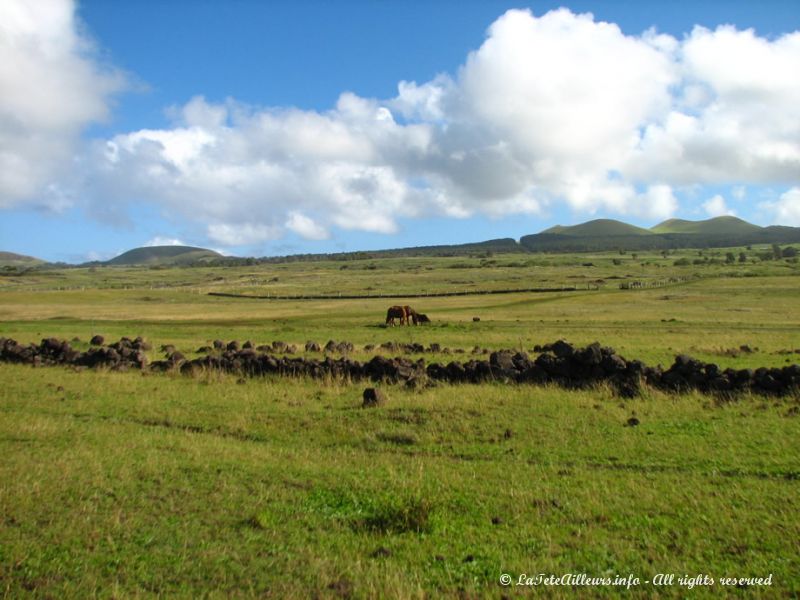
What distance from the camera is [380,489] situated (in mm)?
10586

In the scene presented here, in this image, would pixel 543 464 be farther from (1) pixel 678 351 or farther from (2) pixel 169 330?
(2) pixel 169 330

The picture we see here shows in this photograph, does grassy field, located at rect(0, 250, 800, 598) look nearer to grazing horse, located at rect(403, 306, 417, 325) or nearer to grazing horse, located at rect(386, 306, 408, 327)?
grazing horse, located at rect(386, 306, 408, 327)

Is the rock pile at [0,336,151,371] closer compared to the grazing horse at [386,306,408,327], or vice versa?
the rock pile at [0,336,151,371]

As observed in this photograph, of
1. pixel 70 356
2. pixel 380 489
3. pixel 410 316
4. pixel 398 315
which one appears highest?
pixel 398 315

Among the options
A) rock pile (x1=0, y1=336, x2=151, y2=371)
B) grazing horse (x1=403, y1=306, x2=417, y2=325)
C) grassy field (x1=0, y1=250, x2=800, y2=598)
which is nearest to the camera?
grassy field (x1=0, y1=250, x2=800, y2=598)

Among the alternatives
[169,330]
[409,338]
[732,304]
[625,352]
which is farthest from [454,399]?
[732,304]

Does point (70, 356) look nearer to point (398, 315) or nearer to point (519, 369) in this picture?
point (519, 369)

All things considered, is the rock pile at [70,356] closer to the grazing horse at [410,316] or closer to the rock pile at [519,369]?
the rock pile at [519,369]

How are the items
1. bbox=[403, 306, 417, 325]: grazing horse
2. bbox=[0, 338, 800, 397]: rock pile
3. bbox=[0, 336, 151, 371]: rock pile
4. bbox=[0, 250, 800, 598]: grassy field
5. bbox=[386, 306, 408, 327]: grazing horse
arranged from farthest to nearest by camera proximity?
bbox=[403, 306, 417, 325]: grazing horse, bbox=[386, 306, 408, 327]: grazing horse, bbox=[0, 336, 151, 371]: rock pile, bbox=[0, 338, 800, 397]: rock pile, bbox=[0, 250, 800, 598]: grassy field

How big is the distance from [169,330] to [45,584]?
42437 millimetres

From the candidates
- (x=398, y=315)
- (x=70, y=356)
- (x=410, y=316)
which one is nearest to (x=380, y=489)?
(x=70, y=356)

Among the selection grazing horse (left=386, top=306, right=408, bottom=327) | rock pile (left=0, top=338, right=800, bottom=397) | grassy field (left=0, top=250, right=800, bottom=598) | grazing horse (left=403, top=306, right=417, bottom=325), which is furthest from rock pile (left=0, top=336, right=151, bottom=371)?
grazing horse (left=403, top=306, right=417, bottom=325)

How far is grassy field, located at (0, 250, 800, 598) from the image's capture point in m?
7.48

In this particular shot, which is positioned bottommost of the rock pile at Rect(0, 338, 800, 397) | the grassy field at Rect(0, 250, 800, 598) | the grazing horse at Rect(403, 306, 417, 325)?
the grassy field at Rect(0, 250, 800, 598)
